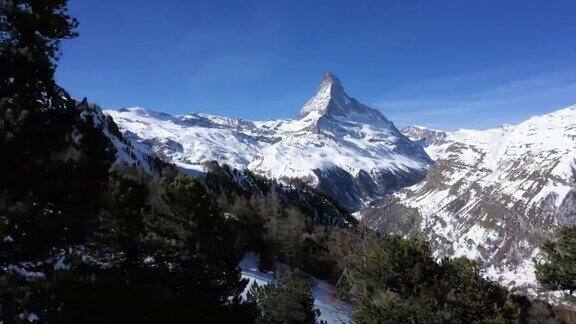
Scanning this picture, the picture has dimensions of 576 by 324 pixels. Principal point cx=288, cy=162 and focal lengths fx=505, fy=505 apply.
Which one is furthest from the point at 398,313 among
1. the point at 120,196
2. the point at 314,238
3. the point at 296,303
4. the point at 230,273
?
the point at 314,238

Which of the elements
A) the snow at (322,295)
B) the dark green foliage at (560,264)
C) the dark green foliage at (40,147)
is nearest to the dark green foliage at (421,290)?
the dark green foliage at (560,264)

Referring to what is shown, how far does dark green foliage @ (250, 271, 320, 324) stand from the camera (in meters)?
35.8

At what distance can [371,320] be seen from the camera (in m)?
31.4

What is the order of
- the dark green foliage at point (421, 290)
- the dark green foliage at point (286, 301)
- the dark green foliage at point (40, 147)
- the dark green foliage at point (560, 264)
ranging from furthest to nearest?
the dark green foliage at point (286, 301), the dark green foliage at point (560, 264), the dark green foliage at point (421, 290), the dark green foliage at point (40, 147)

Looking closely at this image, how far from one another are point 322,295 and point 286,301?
86.6 feet

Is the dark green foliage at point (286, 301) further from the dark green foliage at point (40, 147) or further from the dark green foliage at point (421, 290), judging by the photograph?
the dark green foliage at point (40, 147)

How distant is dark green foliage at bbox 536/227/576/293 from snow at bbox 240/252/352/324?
1628cm

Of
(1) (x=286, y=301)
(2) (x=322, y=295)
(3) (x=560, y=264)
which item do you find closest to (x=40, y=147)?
(1) (x=286, y=301)

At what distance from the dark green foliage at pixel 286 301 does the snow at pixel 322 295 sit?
20.5ft

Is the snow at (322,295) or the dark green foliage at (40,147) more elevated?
the dark green foliage at (40,147)

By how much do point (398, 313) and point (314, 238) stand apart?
55896mm

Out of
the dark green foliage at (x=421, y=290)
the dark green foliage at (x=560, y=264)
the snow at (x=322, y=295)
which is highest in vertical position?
the dark green foliage at (x=560, y=264)

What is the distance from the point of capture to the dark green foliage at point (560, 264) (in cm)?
3200

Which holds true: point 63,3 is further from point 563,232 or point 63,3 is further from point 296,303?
point 563,232
